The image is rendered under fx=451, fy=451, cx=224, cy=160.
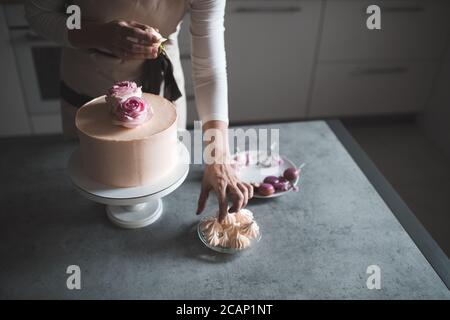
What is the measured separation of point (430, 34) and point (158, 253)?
215 centimetres

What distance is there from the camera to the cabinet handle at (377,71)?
8.27ft

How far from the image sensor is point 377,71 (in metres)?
2.54

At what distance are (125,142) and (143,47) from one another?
0.22 meters

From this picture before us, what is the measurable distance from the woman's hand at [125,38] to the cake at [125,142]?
0.09 metres

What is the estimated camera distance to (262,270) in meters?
0.91

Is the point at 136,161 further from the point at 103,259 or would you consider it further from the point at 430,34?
the point at 430,34

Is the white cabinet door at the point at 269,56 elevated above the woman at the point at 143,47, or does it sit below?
below

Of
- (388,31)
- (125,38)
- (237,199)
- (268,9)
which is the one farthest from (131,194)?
(388,31)

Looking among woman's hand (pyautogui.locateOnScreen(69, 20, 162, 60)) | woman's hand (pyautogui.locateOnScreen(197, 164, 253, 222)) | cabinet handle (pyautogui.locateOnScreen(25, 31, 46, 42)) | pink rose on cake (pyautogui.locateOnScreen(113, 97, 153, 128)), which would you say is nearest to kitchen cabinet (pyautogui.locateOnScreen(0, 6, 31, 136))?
cabinet handle (pyautogui.locateOnScreen(25, 31, 46, 42))

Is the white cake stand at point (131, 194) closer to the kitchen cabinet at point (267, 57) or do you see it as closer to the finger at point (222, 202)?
the finger at point (222, 202)

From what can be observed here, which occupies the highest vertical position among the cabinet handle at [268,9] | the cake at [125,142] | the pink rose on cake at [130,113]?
the pink rose on cake at [130,113]

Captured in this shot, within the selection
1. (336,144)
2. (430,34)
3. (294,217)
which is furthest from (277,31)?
(294,217)

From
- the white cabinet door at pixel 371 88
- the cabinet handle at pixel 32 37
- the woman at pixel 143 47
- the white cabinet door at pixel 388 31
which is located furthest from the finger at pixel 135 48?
the white cabinet door at pixel 371 88
